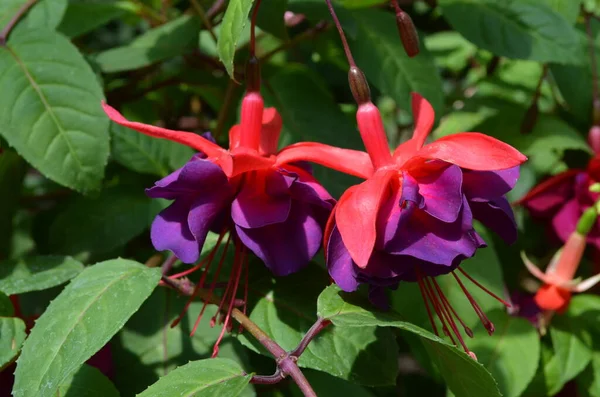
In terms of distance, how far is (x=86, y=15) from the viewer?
3.79 feet

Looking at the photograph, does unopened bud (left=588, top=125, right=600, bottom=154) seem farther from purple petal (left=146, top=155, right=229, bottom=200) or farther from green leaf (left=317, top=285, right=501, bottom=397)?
purple petal (left=146, top=155, right=229, bottom=200)

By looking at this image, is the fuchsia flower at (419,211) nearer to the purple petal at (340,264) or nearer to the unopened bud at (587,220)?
the purple petal at (340,264)

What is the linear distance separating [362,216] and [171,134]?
21cm

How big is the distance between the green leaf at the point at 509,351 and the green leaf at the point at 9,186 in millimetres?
667

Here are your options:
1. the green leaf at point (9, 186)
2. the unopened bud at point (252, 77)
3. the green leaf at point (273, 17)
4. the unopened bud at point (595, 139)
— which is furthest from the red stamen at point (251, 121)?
the unopened bud at point (595, 139)

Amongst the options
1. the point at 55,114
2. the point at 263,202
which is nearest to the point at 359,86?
the point at 263,202

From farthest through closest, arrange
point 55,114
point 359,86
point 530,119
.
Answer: point 530,119
point 55,114
point 359,86

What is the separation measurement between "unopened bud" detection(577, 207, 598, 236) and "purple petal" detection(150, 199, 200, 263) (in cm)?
55

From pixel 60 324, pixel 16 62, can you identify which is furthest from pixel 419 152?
pixel 16 62

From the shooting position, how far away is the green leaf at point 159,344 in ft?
2.86

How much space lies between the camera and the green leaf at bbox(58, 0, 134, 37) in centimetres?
113

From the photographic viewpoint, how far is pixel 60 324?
2.28 ft

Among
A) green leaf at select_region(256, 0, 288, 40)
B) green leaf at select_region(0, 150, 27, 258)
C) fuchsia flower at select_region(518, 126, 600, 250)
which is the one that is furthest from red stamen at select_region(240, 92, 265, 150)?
fuchsia flower at select_region(518, 126, 600, 250)

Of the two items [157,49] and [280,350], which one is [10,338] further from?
[157,49]
